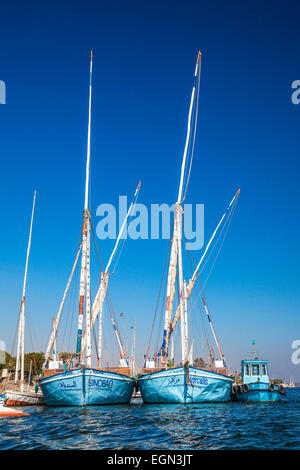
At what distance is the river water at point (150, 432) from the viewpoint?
67.1 ft

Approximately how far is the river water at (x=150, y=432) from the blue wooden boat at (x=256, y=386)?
78.4ft

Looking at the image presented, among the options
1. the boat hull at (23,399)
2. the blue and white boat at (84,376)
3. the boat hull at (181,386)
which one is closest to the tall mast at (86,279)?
the blue and white boat at (84,376)

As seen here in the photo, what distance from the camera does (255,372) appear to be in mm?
58812

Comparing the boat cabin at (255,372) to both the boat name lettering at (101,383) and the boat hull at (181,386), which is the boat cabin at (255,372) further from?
the boat name lettering at (101,383)

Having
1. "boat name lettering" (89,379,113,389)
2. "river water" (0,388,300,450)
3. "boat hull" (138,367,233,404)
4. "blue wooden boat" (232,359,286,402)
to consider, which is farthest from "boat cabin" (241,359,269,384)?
"river water" (0,388,300,450)

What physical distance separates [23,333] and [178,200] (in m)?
27.8

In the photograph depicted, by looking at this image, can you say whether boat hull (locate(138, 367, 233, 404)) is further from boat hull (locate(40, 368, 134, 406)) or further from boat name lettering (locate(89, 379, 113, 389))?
boat name lettering (locate(89, 379, 113, 389))

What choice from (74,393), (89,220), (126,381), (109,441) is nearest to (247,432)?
(109,441)

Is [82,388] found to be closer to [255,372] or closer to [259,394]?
[259,394]

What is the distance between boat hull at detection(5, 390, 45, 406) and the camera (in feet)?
165

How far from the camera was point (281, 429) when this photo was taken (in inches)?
1027

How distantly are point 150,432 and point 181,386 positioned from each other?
18415 millimetres

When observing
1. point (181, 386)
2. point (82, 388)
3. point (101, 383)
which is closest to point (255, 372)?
point (181, 386)

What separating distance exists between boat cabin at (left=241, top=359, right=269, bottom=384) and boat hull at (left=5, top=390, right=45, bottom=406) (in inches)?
1094
